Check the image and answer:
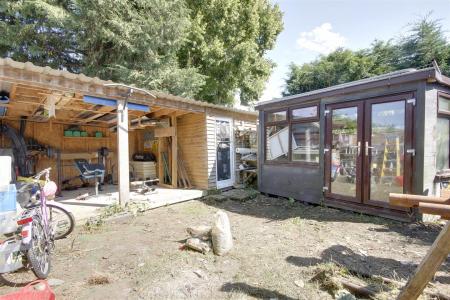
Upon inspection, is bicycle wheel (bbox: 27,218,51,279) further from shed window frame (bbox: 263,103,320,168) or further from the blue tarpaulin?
shed window frame (bbox: 263,103,320,168)

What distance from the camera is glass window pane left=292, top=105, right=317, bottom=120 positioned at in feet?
18.8

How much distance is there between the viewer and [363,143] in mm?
4836

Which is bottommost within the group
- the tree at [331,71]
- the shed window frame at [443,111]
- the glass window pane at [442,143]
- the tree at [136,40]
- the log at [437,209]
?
the log at [437,209]

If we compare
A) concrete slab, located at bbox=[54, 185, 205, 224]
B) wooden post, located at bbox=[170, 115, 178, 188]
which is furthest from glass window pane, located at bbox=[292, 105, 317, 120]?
wooden post, located at bbox=[170, 115, 178, 188]

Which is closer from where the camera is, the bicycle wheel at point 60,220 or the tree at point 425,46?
the bicycle wheel at point 60,220

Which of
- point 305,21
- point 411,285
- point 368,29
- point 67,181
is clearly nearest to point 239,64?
point 305,21

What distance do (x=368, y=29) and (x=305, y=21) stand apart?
1914mm

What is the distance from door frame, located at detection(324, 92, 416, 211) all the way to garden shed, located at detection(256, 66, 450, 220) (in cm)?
1

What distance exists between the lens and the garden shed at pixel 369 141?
13.7ft

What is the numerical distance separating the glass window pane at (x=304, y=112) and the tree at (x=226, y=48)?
6876mm

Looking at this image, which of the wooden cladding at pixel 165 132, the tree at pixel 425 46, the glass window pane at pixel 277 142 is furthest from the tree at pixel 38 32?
the tree at pixel 425 46

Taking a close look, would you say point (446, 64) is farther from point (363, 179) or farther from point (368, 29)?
point (363, 179)

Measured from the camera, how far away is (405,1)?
494cm

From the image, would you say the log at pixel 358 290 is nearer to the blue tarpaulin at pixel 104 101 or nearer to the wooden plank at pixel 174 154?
the blue tarpaulin at pixel 104 101
